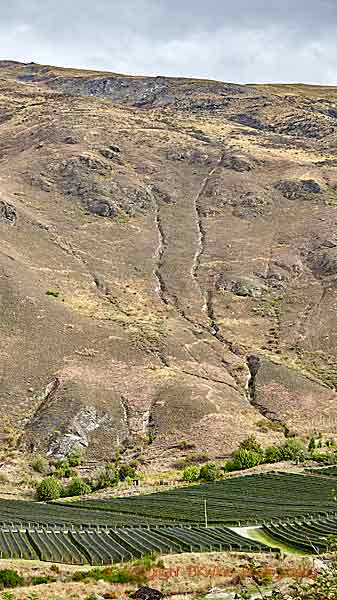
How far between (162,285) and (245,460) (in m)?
52.8

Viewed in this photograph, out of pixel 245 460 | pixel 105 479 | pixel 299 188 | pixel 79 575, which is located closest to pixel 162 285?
pixel 299 188

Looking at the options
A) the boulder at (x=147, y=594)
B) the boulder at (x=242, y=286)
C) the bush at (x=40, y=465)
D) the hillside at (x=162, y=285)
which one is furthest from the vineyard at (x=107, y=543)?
the boulder at (x=242, y=286)

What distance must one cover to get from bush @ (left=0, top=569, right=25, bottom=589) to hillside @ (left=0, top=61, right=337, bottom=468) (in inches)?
1851

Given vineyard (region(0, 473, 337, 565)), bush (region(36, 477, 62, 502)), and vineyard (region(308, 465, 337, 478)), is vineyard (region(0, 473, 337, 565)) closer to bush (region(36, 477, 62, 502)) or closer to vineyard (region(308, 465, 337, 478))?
vineyard (region(308, 465, 337, 478))

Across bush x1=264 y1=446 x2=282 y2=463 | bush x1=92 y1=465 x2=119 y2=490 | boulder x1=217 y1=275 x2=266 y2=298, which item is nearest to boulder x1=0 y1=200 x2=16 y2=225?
boulder x1=217 y1=275 x2=266 y2=298

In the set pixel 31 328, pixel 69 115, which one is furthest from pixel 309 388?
pixel 69 115

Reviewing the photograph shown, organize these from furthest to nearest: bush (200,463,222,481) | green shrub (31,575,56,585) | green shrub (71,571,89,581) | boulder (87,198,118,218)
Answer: boulder (87,198,118,218), bush (200,463,222,481), green shrub (71,571,89,581), green shrub (31,575,56,585)

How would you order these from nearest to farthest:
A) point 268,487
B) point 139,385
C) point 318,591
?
1. point 318,591
2. point 268,487
3. point 139,385

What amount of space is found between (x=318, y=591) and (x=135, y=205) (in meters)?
137

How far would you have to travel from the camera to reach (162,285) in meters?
122

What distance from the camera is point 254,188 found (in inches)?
6038

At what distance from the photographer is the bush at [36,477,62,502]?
220 ft

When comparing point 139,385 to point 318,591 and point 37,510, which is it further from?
point 318,591

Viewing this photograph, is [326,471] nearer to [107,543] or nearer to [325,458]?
[325,458]
